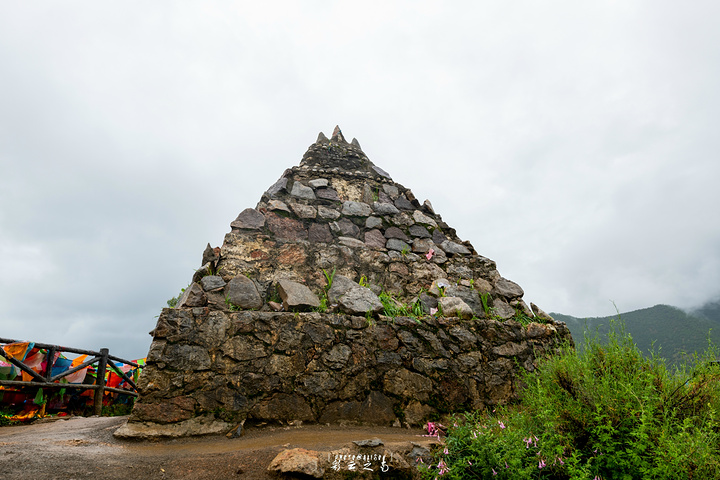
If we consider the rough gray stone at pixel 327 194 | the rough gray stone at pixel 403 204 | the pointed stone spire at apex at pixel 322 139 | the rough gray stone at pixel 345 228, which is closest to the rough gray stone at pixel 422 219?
the rough gray stone at pixel 403 204

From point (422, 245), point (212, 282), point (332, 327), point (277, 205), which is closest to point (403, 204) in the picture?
point (422, 245)

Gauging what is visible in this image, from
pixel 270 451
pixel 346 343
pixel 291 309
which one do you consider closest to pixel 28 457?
pixel 270 451

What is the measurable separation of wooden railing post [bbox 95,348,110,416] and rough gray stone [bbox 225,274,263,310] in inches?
170

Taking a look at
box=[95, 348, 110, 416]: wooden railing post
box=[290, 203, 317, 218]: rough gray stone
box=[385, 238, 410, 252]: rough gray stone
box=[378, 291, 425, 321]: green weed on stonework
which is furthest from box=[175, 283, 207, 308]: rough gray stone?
box=[95, 348, 110, 416]: wooden railing post

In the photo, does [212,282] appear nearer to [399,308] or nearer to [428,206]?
[399,308]

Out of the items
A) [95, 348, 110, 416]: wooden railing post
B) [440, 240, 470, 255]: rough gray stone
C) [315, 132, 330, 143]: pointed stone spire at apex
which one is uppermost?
[315, 132, 330, 143]: pointed stone spire at apex

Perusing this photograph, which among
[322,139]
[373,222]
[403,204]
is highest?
[322,139]

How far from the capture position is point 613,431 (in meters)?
2.67

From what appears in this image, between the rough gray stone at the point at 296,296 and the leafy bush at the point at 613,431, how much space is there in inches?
96.5

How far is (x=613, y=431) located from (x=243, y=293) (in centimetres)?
418

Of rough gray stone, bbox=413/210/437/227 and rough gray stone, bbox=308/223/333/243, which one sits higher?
rough gray stone, bbox=413/210/437/227

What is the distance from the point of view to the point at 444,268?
6.63m

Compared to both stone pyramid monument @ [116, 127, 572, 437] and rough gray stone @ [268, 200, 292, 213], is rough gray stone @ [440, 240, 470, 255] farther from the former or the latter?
rough gray stone @ [268, 200, 292, 213]

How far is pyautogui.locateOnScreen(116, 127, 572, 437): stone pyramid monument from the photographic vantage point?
4285 mm
